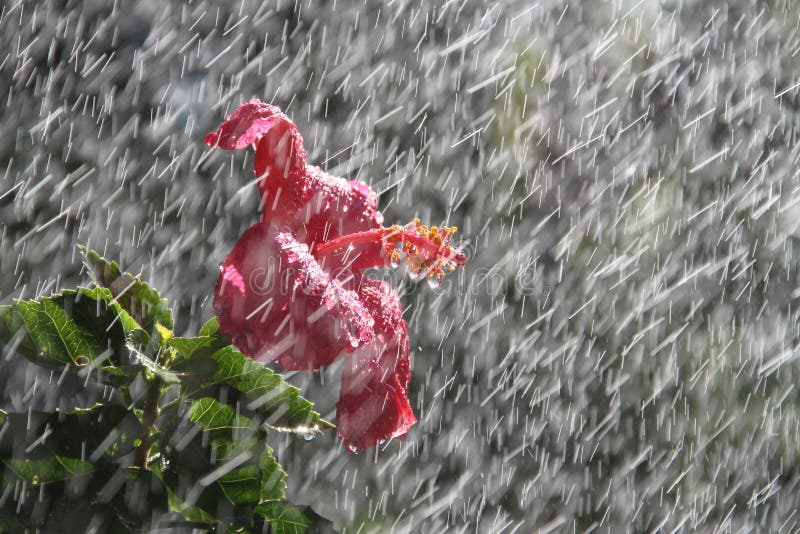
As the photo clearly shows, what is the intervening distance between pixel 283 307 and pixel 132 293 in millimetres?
97

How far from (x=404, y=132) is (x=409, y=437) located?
0.57 metres

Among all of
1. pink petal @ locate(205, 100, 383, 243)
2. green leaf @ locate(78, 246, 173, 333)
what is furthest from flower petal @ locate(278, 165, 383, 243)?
green leaf @ locate(78, 246, 173, 333)

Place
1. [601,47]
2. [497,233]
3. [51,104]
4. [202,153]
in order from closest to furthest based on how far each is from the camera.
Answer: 1. [51,104]
2. [202,153]
3. [497,233]
4. [601,47]

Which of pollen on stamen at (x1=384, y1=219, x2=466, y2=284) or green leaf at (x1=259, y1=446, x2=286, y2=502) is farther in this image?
pollen on stamen at (x1=384, y1=219, x2=466, y2=284)

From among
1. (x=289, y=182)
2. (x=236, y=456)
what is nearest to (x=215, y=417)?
(x=236, y=456)

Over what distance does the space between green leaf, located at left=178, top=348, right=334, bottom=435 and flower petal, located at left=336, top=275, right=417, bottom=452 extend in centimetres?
2

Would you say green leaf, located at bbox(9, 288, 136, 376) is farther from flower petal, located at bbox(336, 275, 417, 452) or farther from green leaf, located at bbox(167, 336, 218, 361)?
flower petal, located at bbox(336, 275, 417, 452)

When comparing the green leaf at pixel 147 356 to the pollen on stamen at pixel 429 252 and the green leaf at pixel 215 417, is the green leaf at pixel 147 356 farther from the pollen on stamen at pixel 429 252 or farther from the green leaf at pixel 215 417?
the pollen on stamen at pixel 429 252

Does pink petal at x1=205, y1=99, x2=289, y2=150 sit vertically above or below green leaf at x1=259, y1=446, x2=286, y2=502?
above

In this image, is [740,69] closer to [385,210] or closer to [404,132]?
[404,132]

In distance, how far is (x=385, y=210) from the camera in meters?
1.31

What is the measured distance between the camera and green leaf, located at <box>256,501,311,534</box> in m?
0.44

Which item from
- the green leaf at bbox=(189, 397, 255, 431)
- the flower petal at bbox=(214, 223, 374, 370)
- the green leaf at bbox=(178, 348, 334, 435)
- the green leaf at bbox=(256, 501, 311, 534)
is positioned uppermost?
the flower petal at bbox=(214, 223, 374, 370)

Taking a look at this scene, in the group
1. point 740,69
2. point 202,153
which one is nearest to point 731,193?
point 740,69
